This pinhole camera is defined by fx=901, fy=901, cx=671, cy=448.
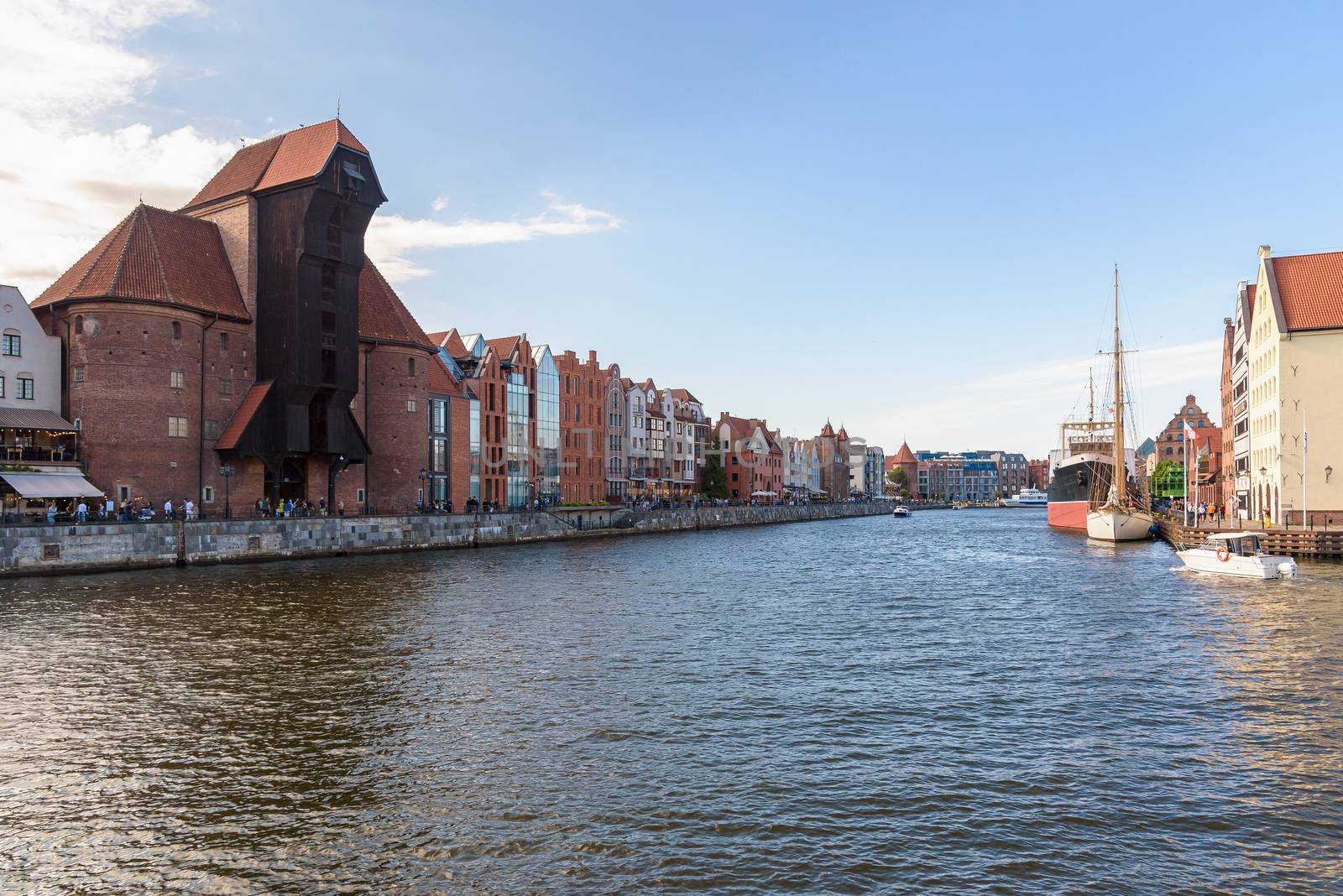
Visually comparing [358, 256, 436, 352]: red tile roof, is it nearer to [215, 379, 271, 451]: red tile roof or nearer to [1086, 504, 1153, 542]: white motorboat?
[215, 379, 271, 451]: red tile roof

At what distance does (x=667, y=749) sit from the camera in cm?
1698

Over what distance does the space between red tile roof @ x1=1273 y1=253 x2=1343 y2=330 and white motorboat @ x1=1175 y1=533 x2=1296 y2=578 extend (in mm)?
22815

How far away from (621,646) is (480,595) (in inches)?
598

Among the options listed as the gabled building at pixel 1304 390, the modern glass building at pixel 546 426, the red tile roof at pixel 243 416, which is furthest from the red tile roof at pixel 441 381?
the gabled building at pixel 1304 390

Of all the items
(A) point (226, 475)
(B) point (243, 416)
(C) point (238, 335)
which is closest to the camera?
(A) point (226, 475)

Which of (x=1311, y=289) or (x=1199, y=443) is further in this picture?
(x=1199, y=443)

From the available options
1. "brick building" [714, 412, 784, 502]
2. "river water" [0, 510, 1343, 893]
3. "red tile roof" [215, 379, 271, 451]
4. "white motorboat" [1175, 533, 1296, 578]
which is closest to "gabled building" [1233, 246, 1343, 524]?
"white motorboat" [1175, 533, 1296, 578]

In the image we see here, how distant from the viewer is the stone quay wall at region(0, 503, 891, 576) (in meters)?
47.4

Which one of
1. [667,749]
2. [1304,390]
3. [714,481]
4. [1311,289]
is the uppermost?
[1311,289]

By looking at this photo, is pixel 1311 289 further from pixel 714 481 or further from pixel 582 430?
pixel 714 481

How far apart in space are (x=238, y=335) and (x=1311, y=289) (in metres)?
77.7

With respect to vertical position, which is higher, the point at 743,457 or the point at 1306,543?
the point at 743,457

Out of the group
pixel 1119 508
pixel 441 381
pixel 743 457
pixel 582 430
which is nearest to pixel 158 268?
pixel 441 381

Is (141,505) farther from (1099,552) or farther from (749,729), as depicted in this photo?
(1099,552)
